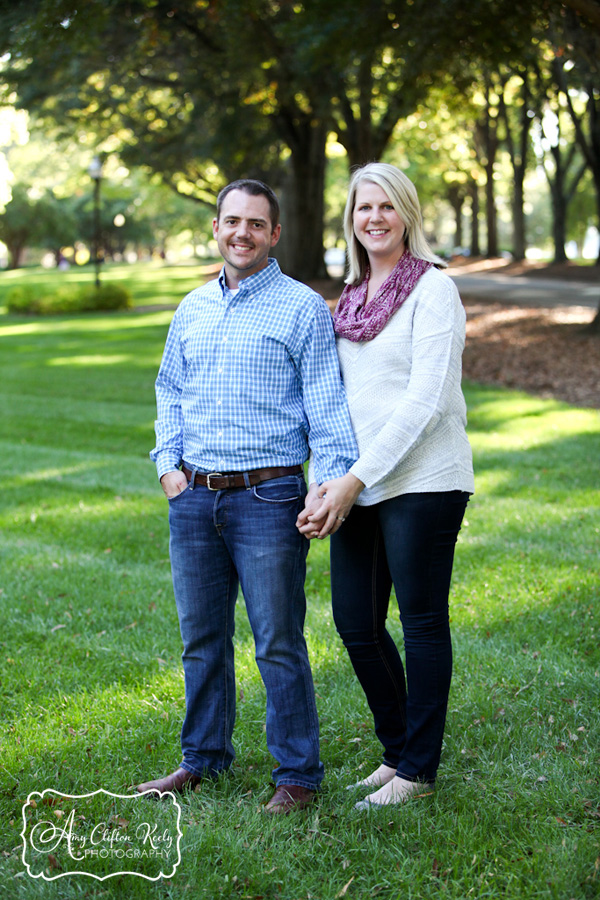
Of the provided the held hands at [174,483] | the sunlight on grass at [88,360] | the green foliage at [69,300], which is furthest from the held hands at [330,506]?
the green foliage at [69,300]

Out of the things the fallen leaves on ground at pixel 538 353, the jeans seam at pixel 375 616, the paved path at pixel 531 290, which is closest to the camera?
the jeans seam at pixel 375 616

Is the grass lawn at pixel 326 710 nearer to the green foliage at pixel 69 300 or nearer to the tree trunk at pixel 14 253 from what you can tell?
the green foliage at pixel 69 300

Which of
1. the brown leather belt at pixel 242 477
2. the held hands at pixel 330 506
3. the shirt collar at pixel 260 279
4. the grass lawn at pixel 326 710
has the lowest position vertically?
the grass lawn at pixel 326 710

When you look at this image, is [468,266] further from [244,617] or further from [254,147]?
[244,617]

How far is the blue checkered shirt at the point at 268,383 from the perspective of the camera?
2.96m

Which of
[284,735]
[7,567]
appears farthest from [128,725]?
[7,567]

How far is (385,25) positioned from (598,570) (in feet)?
33.6

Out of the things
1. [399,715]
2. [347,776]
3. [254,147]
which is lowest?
[347,776]

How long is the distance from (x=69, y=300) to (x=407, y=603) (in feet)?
83.7

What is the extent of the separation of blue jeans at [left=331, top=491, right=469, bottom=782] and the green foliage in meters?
25.1

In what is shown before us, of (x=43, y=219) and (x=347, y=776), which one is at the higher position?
(x=43, y=219)

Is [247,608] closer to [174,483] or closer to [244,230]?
[174,483]

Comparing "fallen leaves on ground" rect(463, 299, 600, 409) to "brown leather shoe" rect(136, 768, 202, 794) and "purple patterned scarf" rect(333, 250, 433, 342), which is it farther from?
"brown leather shoe" rect(136, 768, 202, 794)

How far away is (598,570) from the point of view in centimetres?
551
